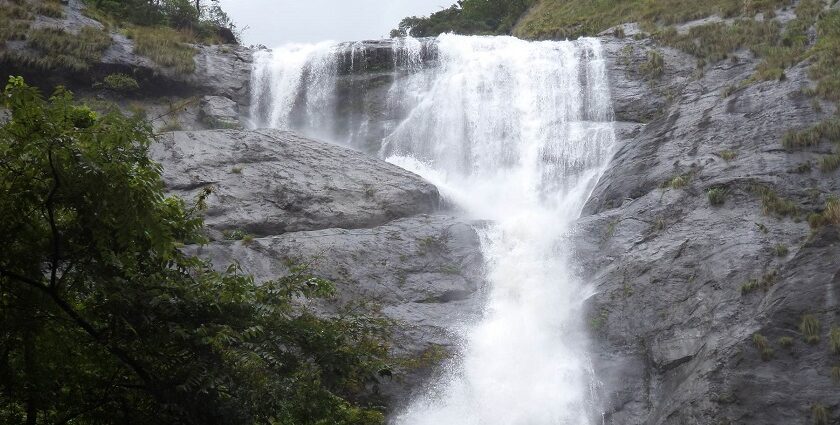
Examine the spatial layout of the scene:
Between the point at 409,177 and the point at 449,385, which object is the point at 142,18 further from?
the point at 449,385

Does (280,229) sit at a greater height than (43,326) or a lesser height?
lesser

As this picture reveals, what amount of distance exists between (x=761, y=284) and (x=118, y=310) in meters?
11.0

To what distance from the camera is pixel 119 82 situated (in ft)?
83.4

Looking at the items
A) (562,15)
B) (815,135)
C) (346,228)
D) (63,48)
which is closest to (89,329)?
(346,228)

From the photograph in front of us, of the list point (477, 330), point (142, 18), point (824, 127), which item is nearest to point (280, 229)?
point (477, 330)

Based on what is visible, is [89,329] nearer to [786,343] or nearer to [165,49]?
[786,343]

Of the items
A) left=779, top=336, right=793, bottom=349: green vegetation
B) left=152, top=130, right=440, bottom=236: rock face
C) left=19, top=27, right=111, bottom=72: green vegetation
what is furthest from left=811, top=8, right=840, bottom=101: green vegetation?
left=19, top=27, right=111, bottom=72: green vegetation

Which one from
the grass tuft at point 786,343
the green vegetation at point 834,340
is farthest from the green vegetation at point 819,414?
the grass tuft at point 786,343

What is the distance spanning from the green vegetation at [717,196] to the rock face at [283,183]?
7.24 m

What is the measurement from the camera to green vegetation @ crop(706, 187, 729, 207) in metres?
16.5

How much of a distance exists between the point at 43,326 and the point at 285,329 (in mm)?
2194

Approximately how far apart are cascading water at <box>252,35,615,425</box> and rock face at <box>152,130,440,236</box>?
110 inches

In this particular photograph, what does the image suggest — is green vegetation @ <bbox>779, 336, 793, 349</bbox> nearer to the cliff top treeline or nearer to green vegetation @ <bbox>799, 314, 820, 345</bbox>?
green vegetation @ <bbox>799, 314, 820, 345</bbox>

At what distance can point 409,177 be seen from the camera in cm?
2136
